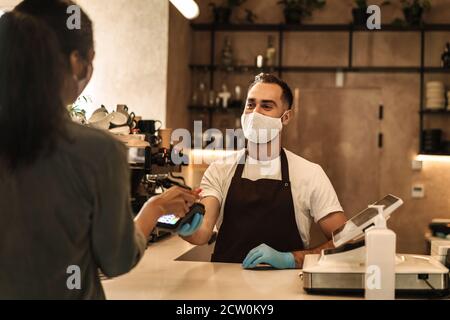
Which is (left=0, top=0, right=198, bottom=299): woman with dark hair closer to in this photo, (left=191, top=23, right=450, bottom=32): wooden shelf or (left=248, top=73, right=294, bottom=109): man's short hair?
(left=248, top=73, right=294, bottom=109): man's short hair

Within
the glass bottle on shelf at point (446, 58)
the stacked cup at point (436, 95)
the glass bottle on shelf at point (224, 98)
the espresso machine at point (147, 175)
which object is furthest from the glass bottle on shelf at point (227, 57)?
the espresso machine at point (147, 175)

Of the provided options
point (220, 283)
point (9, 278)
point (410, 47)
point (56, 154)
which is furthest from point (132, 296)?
point (410, 47)

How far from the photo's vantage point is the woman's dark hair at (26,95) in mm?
968

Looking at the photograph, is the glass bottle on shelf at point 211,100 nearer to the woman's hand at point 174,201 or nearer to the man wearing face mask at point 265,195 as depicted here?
the man wearing face mask at point 265,195

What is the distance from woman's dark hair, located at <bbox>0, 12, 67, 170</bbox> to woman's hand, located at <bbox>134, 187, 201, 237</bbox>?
1.23 ft

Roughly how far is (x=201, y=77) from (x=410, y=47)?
6.61ft

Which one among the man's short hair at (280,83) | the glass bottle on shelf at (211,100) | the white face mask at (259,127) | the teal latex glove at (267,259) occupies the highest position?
the glass bottle on shelf at (211,100)

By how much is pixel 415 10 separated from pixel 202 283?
14.1 feet

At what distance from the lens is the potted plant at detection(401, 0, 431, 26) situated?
17.3 feet

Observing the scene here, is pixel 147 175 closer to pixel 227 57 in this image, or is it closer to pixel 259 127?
pixel 259 127

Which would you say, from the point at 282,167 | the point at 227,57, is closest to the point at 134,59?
the point at 227,57

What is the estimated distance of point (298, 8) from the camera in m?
5.44

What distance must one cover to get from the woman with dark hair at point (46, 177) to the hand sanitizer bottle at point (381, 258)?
654 mm

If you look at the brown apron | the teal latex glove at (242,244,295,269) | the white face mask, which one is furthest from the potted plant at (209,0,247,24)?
the teal latex glove at (242,244,295,269)
